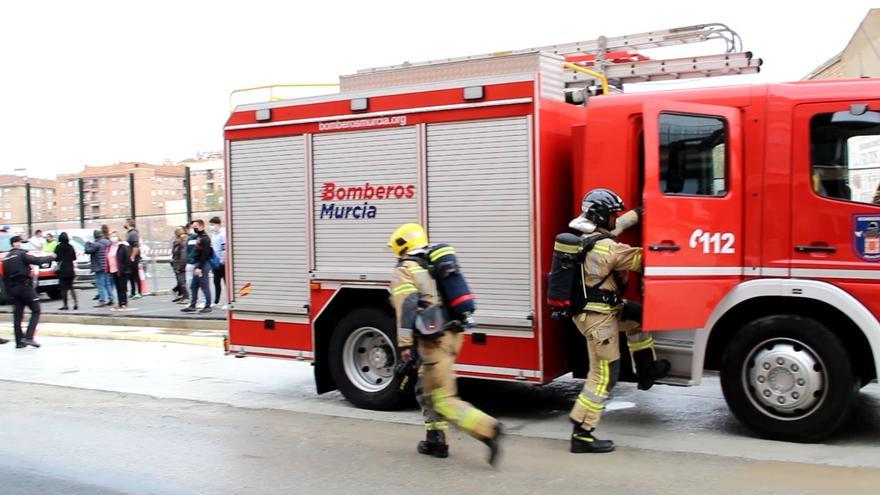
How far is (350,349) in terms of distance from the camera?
25.4 ft

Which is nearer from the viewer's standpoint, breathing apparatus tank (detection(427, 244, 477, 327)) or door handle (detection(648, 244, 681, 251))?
breathing apparatus tank (detection(427, 244, 477, 327))

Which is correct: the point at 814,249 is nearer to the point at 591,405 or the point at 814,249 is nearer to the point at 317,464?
the point at 591,405

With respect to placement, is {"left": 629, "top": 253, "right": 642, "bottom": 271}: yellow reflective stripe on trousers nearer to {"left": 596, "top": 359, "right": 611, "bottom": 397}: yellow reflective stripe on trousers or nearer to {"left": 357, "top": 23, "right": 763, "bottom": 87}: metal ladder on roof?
{"left": 596, "top": 359, "right": 611, "bottom": 397}: yellow reflective stripe on trousers

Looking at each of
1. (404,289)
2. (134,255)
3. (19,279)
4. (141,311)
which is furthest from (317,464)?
(134,255)

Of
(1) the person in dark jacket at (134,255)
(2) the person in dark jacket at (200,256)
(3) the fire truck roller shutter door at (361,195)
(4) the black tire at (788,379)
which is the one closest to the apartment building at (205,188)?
(1) the person in dark jacket at (134,255)

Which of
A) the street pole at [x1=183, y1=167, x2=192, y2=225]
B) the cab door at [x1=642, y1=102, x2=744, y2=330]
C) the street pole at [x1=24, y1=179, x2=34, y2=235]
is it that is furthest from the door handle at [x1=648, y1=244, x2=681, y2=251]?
the street pole at [x1=24, y1=179, x2=34, y2=235]

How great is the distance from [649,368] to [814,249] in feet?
4.94

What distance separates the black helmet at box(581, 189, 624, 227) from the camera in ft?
20.0

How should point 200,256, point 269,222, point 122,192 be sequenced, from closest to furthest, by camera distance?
point 269,222 < point 200,256 < point 122,192

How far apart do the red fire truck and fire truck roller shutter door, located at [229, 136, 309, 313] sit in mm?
20

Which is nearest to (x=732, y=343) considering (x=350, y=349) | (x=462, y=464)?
(x=462, y=464)

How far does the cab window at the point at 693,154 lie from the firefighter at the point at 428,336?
6.49 ft

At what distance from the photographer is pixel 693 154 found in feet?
20.5

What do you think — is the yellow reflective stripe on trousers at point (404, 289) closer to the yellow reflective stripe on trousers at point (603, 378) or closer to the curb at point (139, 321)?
the yellow reflective stripe on trousers at point (603, 378)
